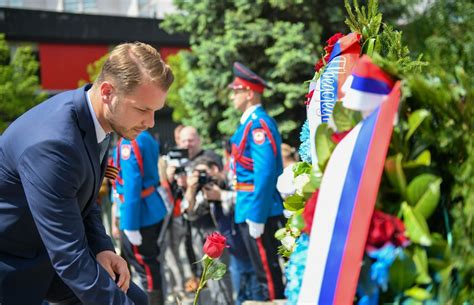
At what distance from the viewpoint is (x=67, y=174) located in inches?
82.4

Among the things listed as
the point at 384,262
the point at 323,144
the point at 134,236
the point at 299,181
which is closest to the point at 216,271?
the point at 299,181

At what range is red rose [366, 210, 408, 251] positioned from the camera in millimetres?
1439

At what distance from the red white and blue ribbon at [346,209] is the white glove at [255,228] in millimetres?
3389

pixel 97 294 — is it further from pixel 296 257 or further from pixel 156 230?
pixel 156 230

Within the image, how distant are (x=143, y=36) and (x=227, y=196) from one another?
1582 centimetres

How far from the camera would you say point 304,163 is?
7.28ft

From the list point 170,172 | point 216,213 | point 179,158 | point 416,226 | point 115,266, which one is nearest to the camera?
point 416,226

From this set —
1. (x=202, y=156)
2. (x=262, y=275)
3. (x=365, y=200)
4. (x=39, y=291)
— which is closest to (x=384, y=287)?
(x=365, y=200)

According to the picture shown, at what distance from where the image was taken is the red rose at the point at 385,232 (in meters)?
1.44

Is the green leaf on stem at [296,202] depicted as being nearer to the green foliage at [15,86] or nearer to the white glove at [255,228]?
the white glove at [255,228]

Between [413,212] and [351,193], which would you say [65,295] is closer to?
[351,193]

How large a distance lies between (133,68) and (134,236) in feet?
10.7

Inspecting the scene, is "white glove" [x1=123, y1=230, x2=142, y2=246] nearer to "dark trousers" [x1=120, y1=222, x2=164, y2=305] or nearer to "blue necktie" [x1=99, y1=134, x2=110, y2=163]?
"dark trousers" [x1=120, y1=222, x2=164, y2=305]

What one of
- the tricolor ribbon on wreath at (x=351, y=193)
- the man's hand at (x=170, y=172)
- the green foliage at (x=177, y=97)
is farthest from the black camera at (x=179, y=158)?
the green foliage at (x=177, y=97)
